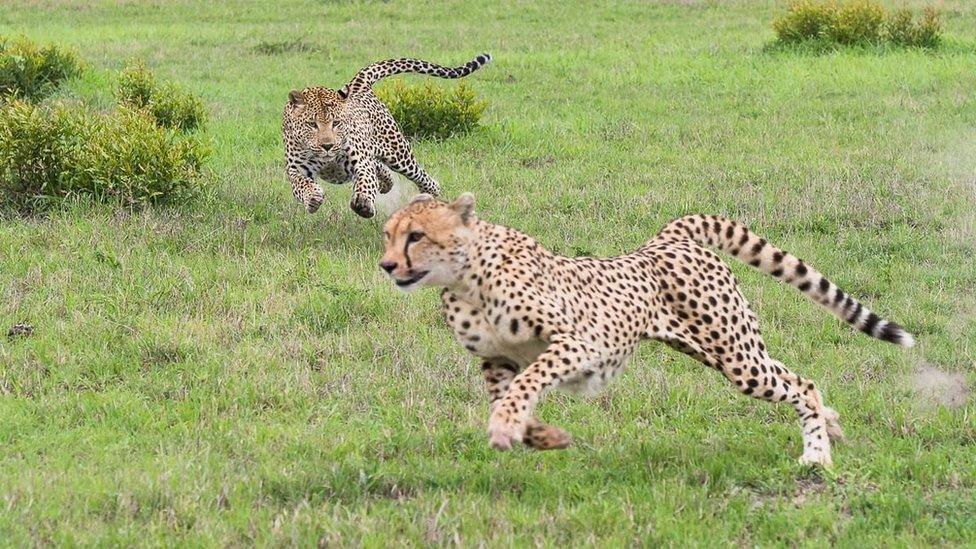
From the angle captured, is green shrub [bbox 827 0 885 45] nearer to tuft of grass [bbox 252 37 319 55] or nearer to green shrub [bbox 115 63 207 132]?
tuft of grass [bbox 252 37 319 55]

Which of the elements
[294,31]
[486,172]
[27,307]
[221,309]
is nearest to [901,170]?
[486,172]

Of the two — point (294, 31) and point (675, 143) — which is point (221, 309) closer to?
point (675, 143)

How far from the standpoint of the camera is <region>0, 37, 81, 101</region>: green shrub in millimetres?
15281

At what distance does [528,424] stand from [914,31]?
15.3 metres

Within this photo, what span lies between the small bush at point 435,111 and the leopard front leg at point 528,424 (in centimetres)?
838

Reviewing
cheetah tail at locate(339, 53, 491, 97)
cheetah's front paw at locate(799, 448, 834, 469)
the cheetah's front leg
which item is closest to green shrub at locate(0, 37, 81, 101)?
cheetah tail at locate(339, 53, 491, 97)

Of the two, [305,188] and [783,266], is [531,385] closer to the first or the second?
[783,266]

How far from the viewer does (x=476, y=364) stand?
720cm

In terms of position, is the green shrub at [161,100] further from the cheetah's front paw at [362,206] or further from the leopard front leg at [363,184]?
the cheetah's front paw at [362,206]

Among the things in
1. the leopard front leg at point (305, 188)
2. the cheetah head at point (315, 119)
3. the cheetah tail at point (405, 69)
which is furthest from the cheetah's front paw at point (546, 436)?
the cheetah tail at point (405, 69)

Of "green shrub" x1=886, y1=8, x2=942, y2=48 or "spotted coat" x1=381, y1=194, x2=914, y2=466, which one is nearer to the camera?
"spotted coat" x1=381, y1=194, x2=914, y2=466

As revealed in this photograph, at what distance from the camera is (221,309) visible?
320 inches

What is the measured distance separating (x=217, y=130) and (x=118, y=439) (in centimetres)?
838

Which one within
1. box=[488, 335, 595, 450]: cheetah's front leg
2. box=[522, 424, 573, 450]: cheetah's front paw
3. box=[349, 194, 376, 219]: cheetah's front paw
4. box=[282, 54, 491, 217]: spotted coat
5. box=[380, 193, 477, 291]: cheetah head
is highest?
box=[380, 193, 477, 291]: cheetah head
